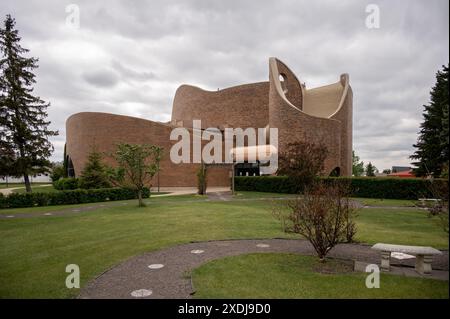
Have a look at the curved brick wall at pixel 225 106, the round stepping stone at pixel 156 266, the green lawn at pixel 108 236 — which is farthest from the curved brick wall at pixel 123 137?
the round stepping stone at pixel 156 266

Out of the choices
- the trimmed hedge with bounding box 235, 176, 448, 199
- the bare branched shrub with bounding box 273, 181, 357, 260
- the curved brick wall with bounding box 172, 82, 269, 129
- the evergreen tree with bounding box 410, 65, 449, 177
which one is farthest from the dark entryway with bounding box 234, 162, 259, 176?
the bare branched shrub with bounding box 273, 181, 357, 260

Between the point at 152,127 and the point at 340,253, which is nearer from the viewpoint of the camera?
the point at 340,253

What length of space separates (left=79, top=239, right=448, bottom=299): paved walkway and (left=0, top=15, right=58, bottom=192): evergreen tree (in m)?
24.7

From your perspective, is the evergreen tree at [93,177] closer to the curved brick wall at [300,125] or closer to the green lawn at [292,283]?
the curved brick wall at [300,125]

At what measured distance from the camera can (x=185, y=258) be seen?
6.74 meters

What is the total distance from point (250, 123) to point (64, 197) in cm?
3066

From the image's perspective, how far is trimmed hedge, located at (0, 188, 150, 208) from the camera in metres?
18.3

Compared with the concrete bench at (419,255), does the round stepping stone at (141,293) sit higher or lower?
lower

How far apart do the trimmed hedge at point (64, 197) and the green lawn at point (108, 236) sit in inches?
254

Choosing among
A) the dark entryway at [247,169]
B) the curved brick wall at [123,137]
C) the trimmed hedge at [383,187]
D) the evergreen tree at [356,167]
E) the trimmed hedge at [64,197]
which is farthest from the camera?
the evergreen tree at [356,167]

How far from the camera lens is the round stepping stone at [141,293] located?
458 centimetres
